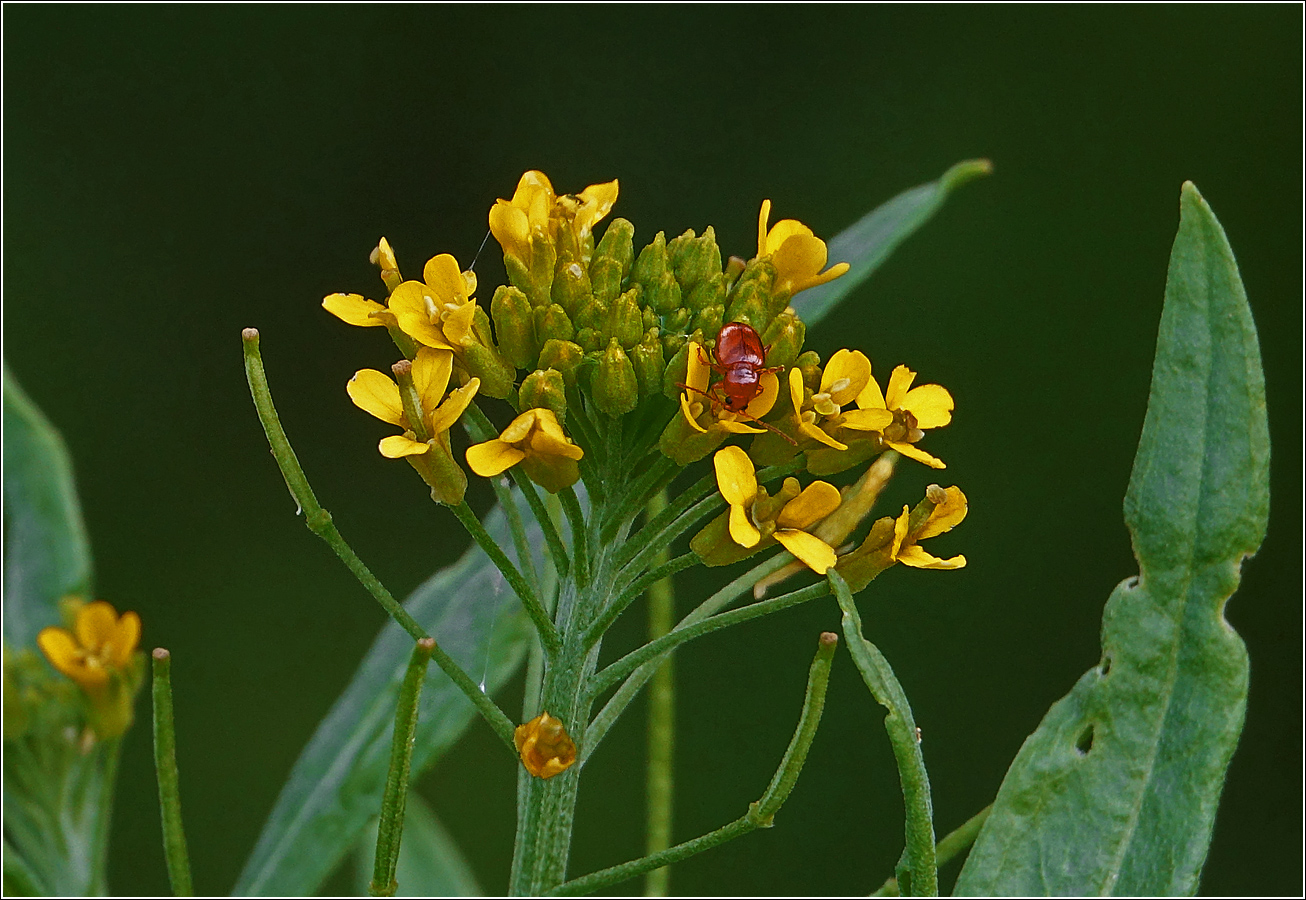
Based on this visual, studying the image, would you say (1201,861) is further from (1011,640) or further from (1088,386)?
(1088,386)

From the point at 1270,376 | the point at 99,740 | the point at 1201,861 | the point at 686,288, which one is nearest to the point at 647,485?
the point at 686,288

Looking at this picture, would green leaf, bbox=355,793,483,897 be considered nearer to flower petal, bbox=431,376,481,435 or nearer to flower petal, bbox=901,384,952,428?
flower petal, bbox=431,376,481,435

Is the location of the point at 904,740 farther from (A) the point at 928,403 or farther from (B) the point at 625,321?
(B) the point at 625,321

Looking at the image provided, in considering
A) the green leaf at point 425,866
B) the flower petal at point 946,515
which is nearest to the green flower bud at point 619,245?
the flower petal at point 946,515

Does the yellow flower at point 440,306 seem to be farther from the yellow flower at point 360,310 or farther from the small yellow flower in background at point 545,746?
the small yellow flower in background at point 545,746

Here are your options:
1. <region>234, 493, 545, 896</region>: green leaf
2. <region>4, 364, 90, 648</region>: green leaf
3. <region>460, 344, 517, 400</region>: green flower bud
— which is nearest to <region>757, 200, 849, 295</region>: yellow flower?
<region>460, 344, 517, 400</region>: green flower bud

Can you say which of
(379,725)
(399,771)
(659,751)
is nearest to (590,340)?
(399,771)
